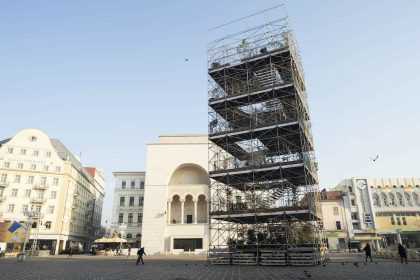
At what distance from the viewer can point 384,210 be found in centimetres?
5956

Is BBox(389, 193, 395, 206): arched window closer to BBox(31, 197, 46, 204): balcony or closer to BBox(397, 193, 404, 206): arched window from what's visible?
BBox(397, 193, 404, 206): arched window

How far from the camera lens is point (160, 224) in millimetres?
52406

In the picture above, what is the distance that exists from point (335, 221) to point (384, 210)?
388 inches

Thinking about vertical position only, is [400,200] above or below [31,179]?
below

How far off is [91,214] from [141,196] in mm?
24126

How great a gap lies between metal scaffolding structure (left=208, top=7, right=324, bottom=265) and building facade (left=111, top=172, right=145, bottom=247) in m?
34.6

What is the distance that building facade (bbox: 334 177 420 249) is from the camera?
57781mm

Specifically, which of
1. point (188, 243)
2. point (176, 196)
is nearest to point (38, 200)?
point (176, 196)

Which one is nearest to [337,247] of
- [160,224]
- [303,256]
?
[160,224]

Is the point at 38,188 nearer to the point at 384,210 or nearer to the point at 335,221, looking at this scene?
the point at 335,221

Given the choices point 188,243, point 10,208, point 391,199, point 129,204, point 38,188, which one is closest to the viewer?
point 188,243

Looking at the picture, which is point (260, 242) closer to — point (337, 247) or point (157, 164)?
point (157, 164)

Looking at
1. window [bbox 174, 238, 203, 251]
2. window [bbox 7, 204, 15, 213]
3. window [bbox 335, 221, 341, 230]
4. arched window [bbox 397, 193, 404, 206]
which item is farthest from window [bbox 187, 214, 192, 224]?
arched window [bbox 397, 193, 404, 206]

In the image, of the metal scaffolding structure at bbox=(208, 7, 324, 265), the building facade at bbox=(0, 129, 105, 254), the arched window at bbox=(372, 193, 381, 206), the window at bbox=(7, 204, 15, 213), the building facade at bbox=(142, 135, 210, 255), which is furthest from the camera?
the arched window at bbox=(372, 193, 381, 206)
